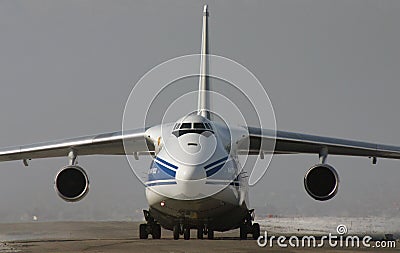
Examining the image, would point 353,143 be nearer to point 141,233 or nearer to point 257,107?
point 257,107

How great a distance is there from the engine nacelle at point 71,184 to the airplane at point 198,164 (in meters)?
0.03

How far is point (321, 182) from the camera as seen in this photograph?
76.7ft

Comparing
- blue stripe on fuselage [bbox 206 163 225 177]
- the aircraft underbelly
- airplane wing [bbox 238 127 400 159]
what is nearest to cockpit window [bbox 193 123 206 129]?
blue stripe on fuselage [bbox 206 163 225 177]

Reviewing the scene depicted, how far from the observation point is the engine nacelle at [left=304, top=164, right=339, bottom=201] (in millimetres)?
23281

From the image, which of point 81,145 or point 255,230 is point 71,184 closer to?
point 81,145

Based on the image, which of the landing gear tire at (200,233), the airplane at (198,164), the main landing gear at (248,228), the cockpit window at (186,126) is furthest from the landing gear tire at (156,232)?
the cockpit window at (186,126)

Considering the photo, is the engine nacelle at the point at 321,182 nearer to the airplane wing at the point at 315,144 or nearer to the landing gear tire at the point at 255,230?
the airplane wing at the point at 315,144

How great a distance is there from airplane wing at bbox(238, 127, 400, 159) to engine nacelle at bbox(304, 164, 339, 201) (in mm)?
1268

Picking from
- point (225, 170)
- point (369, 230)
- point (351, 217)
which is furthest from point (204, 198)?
point (351, 217)

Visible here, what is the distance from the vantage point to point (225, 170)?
22141mm

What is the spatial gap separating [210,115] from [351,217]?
9587 mm

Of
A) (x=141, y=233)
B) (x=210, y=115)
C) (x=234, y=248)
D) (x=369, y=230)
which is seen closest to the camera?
(x=234, y=248)

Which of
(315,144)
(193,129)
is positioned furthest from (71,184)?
(315,144)

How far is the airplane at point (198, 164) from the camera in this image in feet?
70.2
